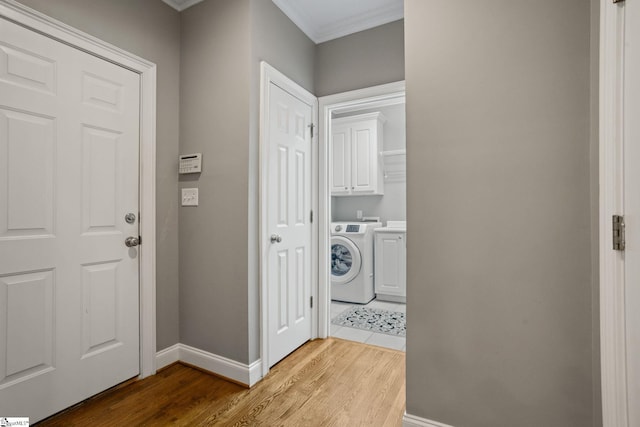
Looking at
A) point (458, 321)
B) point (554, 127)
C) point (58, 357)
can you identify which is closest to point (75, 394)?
point (58, 357)

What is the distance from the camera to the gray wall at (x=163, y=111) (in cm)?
192

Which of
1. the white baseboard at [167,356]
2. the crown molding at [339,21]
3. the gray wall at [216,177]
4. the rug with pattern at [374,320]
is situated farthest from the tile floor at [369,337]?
the crown molding at [339,21]

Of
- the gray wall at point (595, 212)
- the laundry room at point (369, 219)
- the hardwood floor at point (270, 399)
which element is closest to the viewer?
the gray wall at point (595, 212)

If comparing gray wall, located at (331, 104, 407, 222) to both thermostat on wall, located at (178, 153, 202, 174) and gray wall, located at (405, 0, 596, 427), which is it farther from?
gray wall, located at (405, 0, 596, 427)

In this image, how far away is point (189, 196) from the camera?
2.17m

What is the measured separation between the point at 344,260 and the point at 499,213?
104 inches

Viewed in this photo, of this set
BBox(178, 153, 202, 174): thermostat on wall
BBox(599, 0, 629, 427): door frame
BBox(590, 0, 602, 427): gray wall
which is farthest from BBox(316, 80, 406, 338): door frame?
BBox(599, 0, 629, 427): door frame

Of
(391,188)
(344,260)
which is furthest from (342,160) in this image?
(344,260)

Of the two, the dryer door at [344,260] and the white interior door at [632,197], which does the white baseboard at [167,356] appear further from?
the white interior door at [632,197]

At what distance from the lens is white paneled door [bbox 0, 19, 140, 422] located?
1.45 m

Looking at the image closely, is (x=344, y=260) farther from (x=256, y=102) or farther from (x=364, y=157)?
(x=256, y=102)

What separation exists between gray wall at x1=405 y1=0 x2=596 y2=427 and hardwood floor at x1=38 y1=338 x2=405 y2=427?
42 cm

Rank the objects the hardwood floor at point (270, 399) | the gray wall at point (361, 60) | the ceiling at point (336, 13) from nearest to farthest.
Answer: the hardwood floor at point (270, 399) < the ceiling at point (336, 13) < the gray wall at point (361, 60)

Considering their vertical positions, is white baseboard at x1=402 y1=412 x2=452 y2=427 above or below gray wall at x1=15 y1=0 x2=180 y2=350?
below
